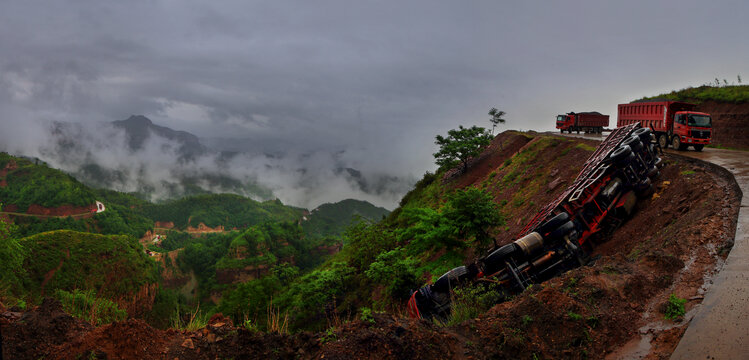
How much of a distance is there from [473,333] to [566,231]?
5577 millimetres

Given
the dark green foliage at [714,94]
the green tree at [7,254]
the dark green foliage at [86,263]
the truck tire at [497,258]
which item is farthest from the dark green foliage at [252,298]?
the dark green foliage at [714,94]

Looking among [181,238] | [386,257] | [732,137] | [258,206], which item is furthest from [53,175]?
[732,137]

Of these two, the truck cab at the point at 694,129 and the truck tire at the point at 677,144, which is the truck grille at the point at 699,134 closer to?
the truck cab at the point at 694,129

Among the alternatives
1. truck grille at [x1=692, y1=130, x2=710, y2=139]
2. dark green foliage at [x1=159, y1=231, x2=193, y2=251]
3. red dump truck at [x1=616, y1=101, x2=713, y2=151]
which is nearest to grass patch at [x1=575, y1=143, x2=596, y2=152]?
red dump truck at [x1=616, y1=101, x2=713, y2=151]

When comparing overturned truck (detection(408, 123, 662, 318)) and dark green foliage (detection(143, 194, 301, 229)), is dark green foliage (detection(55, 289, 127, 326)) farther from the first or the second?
dark green foliage (detection(143, 194, 301, 229))

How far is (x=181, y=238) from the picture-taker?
135000mm

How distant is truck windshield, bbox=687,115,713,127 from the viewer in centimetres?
1897

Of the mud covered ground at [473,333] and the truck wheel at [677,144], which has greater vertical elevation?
the truck wheel at [677,144]

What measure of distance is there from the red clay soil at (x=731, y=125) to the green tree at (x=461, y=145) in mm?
18184

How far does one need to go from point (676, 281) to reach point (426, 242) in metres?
6.90

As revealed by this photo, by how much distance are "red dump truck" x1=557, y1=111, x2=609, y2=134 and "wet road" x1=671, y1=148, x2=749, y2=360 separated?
41013 millimetres

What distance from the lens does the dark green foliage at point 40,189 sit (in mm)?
101750

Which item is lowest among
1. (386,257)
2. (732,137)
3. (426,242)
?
(386,257)

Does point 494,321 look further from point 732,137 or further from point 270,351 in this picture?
point 732,137
